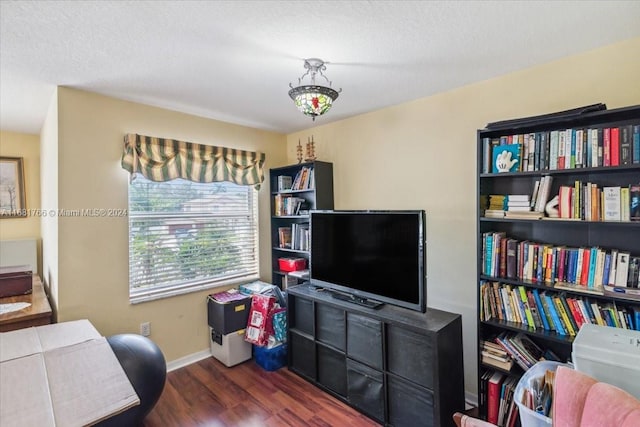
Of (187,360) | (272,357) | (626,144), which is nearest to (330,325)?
(272,357)

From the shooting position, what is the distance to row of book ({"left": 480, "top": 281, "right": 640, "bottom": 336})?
5.31 ft

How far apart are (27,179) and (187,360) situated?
268cm

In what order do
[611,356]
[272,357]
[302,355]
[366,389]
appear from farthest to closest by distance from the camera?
[272,357] < [302,355] < [366,389] < [611,356]

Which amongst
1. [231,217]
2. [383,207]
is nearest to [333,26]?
[383,207]

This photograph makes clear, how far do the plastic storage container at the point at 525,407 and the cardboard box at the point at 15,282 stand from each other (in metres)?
3.58

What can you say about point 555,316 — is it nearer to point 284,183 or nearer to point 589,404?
point 589,404

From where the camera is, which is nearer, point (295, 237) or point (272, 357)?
point (272, 357)

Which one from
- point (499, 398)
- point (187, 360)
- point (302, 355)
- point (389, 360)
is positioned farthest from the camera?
point (187, 360)

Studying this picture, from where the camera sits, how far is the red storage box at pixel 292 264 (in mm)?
3406

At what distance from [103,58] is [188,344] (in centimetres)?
246

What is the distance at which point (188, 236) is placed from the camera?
9.95ft

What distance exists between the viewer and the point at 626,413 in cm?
99

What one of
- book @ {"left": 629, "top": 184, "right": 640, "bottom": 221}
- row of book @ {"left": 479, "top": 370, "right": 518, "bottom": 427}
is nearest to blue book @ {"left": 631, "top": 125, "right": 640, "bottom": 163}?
book @ {"left": 629, "top": 184, "right": 640, "bottom": 221}

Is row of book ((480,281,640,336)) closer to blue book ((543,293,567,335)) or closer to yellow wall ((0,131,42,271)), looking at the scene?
blue book ((543,293,567,335))
